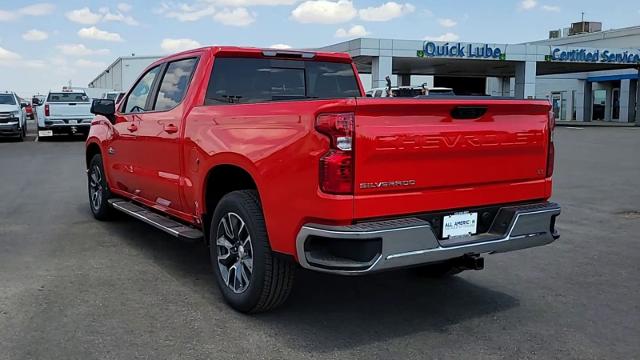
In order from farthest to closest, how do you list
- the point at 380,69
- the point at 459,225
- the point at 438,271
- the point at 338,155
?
the point at 380,69 → the point at 438,271 → the point at 459,225 → the point at 338,155

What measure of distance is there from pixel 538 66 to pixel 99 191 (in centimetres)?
4009

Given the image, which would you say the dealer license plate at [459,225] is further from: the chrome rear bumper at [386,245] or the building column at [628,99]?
the building column at [628,99]

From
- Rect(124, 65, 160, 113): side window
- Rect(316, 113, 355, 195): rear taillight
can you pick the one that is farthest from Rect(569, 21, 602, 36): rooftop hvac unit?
Rect(316, 113, 355, 195): rear taillight

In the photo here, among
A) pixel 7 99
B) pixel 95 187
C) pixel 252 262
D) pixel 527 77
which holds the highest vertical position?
pixel 527 77

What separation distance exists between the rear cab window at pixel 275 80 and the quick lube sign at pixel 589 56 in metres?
35.6

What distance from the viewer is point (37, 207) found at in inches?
350

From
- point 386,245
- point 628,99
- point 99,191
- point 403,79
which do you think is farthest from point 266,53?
point 403,79

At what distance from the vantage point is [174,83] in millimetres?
5891

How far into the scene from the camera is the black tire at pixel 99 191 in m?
7.61

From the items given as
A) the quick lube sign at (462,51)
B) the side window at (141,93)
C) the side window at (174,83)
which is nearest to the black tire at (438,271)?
the side window at (174,83)

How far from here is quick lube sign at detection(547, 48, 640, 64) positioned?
3841 centimetres

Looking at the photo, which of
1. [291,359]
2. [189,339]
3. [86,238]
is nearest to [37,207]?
[86,238]

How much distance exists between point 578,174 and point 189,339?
36.9 ft

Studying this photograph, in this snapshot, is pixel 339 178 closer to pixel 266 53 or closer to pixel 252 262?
pixel 252 262
